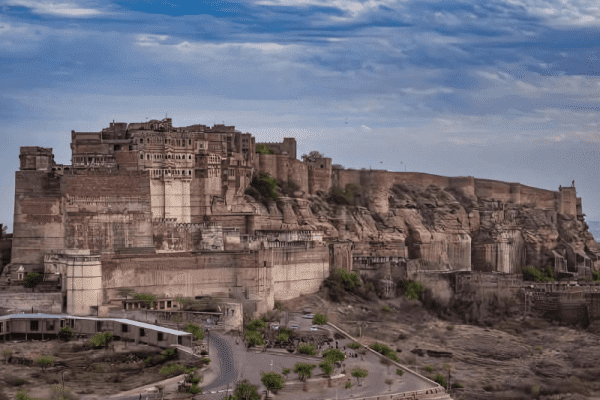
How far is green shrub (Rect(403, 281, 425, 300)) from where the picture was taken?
69750 millimetres

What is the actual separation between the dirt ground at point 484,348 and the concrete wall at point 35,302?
48.3 ft

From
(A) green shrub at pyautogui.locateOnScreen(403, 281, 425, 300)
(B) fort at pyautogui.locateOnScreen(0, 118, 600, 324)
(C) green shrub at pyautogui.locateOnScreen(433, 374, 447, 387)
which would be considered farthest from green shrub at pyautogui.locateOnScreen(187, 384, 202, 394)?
(A) green shrub at pyautogui.locateOnScreen(403, 281, 425, 300)

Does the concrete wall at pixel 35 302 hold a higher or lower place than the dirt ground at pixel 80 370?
higher

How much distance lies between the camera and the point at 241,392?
1601 inches

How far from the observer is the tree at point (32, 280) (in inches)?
2206

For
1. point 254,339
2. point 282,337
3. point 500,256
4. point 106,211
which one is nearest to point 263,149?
point 106,211

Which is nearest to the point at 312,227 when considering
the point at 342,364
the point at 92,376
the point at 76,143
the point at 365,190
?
the point at 365,190

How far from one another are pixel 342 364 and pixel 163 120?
2674 centimetres

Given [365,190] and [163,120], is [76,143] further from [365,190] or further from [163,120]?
[365,190]

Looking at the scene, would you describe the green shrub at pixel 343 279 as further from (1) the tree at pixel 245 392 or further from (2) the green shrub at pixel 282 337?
(1) the tree at pixel 245 392

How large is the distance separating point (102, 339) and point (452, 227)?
43.3 metres

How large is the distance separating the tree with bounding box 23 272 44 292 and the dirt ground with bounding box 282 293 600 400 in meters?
14.9

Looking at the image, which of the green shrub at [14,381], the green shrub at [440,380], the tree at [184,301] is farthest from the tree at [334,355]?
the green shrub at [14,381]

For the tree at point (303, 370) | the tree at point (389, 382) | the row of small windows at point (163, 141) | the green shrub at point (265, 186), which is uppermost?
the row of small windows at point (163, 141)
